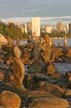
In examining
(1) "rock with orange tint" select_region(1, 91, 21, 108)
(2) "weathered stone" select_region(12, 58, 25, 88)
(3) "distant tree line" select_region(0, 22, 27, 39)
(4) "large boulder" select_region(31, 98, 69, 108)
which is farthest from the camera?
(3) "distant tree line" select_region(0, 22, 27, 39)

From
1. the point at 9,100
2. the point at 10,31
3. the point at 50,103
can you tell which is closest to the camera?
the point at 9,100

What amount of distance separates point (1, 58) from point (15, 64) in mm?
17120

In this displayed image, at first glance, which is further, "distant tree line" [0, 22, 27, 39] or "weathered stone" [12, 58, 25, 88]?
"distant tree line" [0, 22, 27, 39]

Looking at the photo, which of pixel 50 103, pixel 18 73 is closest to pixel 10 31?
pixel 18 73

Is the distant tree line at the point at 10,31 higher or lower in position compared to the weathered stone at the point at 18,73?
lower

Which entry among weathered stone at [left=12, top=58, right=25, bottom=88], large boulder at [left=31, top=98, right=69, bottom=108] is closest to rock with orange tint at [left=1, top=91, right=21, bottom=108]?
large boulder at [left=31, top=98, right=69, bottom=108]

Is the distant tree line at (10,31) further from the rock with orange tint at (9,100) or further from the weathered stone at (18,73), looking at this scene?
the rock with orange tint at (9,100)

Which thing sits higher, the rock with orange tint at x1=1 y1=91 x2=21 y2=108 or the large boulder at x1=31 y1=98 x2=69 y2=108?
the rock with orange tint at x1=1 y1=91 x2=21 y2=108

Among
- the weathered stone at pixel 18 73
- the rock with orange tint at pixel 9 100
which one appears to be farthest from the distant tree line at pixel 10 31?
the rock with orange tint at pixel 9 100

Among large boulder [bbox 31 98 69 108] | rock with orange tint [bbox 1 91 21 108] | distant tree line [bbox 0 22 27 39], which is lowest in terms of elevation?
distant tree line [bbox 0 22 27 39]

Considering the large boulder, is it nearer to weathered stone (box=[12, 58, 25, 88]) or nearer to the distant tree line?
weathered stone (box=[12, 58, 25, 88])

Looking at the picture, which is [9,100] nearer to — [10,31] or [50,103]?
[50,103]

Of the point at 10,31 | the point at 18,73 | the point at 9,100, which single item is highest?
the point at 9,100

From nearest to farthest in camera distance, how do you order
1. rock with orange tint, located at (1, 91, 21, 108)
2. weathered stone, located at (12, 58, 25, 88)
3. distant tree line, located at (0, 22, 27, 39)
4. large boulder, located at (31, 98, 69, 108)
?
rock with orange tint, located at (1, 91, 21, 108), large boulder, located at (31, 98, 69, 108), weathered stone, located at (12, 58, 25, 88), distant tree line, located at (0, 22, 27, 39)
